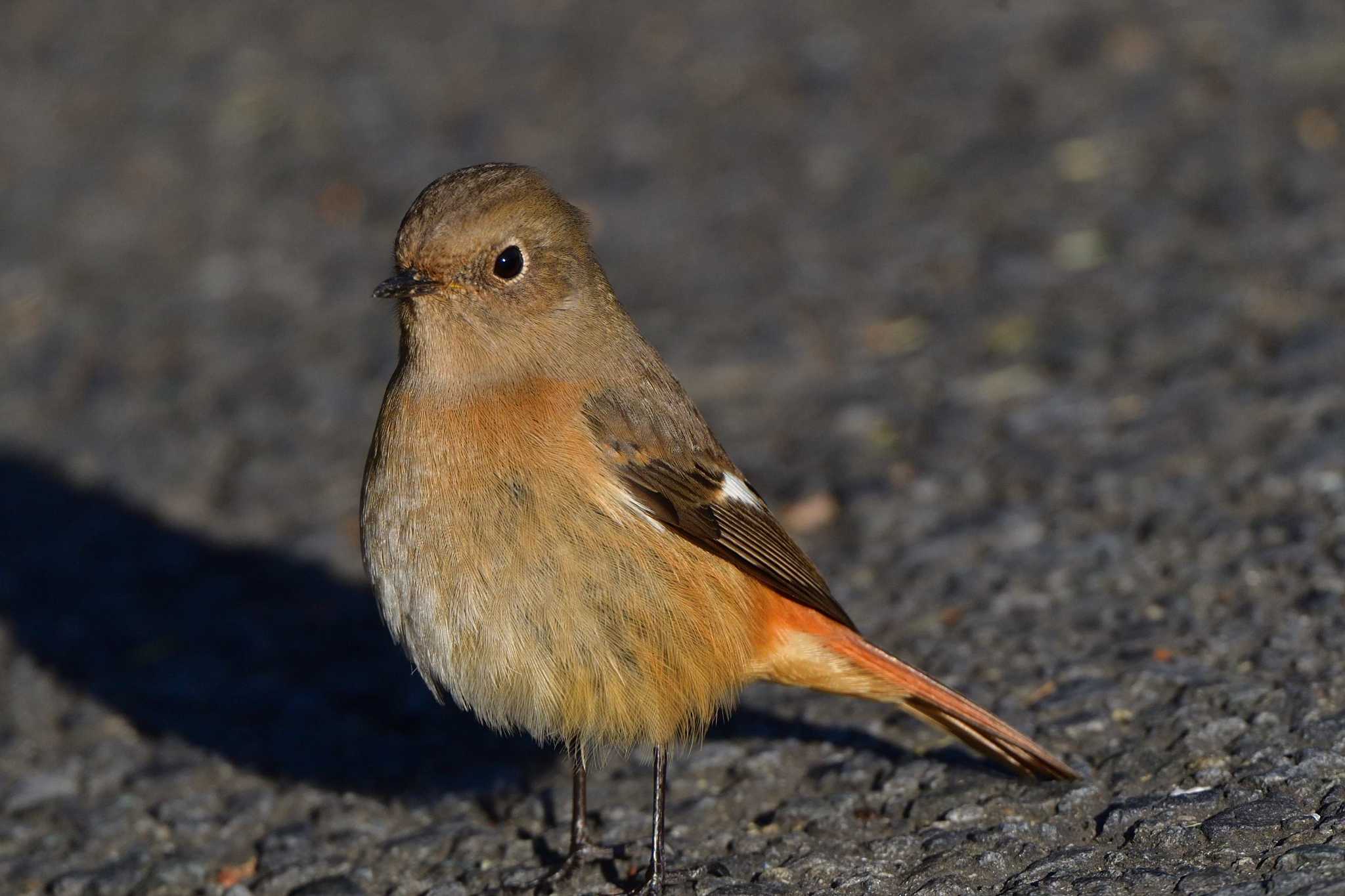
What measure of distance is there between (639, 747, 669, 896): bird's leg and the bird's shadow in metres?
0.77

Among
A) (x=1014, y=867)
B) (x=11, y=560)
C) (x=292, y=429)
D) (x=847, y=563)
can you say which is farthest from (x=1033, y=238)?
(x=11, y=560)

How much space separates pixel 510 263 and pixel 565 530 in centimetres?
91

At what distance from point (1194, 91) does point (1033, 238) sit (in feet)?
5.26

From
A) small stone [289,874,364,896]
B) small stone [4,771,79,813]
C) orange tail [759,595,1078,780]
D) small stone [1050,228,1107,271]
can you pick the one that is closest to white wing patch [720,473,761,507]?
orange tail [759,595,1078,780]

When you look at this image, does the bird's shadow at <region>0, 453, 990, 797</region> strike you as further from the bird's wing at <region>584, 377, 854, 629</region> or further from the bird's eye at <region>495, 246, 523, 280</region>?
the bird's eye at <region>495, 246, 523, 280</region>

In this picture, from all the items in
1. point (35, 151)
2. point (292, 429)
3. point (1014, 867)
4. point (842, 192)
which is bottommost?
point (1014, 867)

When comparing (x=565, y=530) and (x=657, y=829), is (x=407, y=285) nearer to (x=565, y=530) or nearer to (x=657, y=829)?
(x=565, y=530)

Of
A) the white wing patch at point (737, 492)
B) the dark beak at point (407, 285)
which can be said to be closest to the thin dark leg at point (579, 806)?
the white wing patch at point (737, 492)

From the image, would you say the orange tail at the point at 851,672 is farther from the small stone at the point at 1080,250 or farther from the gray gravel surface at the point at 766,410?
the small stone at the point at 1080,250

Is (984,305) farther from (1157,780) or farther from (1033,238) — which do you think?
(1157,780)

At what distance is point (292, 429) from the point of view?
7426 mm

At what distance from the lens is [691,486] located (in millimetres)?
4758

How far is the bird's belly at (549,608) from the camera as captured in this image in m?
4.34

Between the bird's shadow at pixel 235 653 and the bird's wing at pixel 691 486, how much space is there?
699mm
